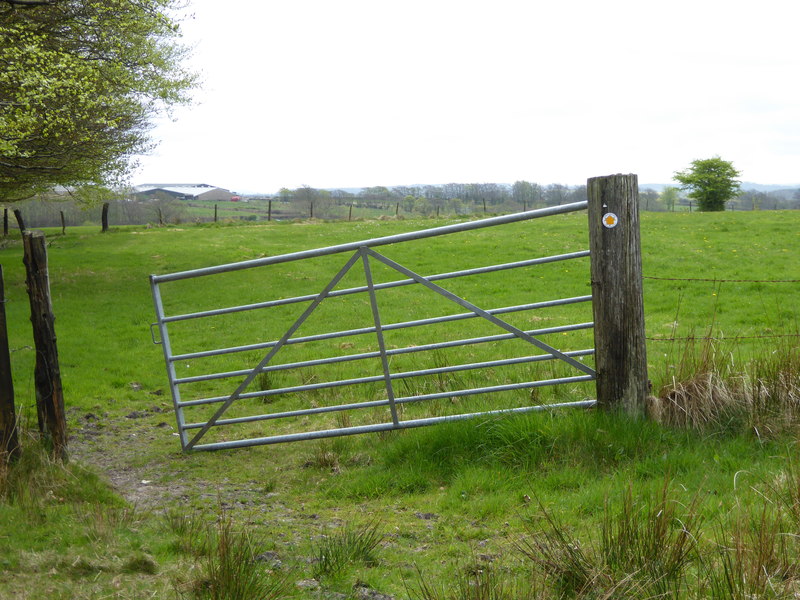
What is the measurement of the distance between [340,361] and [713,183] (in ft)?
164

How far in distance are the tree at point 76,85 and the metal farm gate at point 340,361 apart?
4.11 meters

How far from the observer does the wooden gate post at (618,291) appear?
18.0 feet

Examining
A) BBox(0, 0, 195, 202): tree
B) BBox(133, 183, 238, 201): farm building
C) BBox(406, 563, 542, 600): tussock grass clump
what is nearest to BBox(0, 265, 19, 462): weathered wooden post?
BBox(406, 563, 542, 600): tussock grass clump

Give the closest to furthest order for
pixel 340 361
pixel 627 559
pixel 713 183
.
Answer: pixel 627 559 → pixel 340 361 → pixel 713 183

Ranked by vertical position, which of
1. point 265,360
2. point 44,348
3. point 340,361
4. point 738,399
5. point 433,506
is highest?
point 44,348

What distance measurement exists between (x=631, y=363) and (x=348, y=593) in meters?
2.93

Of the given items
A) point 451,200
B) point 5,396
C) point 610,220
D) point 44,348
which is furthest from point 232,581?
point 451,200

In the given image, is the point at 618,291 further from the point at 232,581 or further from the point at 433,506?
the point at 232,581

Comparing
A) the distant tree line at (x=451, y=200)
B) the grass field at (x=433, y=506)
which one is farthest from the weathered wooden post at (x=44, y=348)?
the distant tree line at (x=451, y=200)

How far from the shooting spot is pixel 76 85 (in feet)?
44.9

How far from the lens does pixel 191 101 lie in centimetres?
2106

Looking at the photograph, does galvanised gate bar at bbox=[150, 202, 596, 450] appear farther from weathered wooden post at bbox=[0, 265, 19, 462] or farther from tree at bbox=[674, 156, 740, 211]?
tree at bbox=[674, 156, 740, 211]

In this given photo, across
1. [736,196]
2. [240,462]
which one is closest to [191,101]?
[240,462]

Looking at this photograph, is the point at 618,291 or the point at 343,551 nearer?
the point at 343,551
